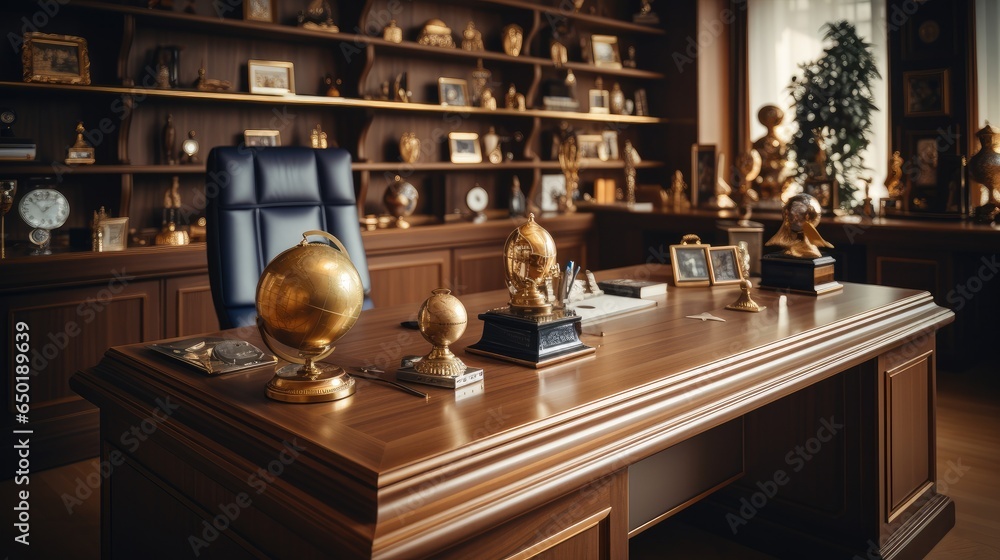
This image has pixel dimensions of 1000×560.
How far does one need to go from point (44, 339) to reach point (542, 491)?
8.53 ft

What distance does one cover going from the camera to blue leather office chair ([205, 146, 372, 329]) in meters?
2.29

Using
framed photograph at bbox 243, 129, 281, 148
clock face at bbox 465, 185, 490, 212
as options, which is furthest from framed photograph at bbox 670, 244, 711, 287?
clock face at bbox 465, 185, 490, 212

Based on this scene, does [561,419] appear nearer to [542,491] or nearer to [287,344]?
[542,491]

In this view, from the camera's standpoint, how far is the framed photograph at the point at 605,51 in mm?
5566

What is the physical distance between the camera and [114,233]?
320 centimetres

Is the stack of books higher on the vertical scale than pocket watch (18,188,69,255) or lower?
higher

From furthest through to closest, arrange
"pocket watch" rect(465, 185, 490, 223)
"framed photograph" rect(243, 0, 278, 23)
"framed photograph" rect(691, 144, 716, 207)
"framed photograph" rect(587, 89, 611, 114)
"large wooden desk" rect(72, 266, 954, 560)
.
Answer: "framed photograph" rect(587, 89, 611, 114) < "framed photograph" rect(691, 144, 716, 207) < "pocket watch" rect(465, 185, 490, 223) < "framed photograph" rect(243, 0, 278, 23) < "large wooden desk" rect(72, 266, 954, 560)

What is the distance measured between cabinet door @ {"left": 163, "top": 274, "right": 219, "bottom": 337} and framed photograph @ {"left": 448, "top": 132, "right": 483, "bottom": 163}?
5.97ft

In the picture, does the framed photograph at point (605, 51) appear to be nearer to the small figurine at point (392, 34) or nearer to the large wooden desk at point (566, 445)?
the small figurine at point (392, 34)

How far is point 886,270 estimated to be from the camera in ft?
13.1

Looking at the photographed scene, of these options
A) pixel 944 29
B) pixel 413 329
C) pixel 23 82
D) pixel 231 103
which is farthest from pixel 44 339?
pixel 944 29

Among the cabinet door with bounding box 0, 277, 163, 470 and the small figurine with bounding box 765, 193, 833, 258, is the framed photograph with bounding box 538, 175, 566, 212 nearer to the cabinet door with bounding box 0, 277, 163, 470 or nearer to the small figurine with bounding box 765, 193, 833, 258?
the cabinet door with bounding box 0, 277, 163, 470

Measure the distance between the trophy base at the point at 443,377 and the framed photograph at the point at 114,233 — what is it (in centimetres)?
229

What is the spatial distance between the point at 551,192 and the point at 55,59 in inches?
119
